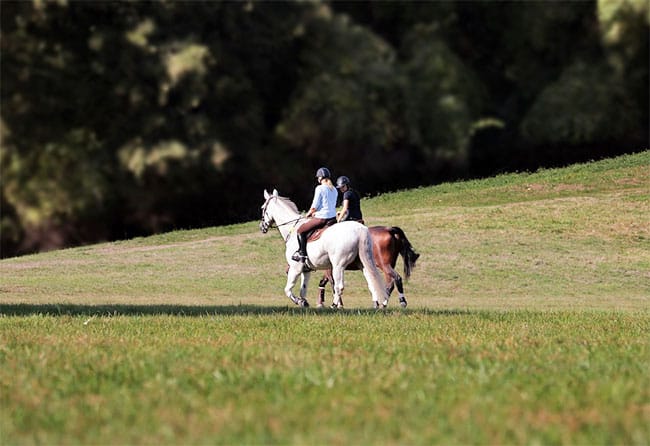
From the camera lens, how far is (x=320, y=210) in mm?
25062

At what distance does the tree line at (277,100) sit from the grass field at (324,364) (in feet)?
39.0

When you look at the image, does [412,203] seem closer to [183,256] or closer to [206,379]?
[183,256]

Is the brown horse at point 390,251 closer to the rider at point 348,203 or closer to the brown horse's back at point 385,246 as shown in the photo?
the brown horse's back at point 385,246

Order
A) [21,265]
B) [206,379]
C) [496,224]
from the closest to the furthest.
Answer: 1. [206,379]
2. [21,265]
3. [496,224]

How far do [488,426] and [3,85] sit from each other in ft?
137

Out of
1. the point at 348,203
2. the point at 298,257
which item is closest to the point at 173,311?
the point at 298,257

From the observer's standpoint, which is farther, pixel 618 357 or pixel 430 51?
pixel 430 51

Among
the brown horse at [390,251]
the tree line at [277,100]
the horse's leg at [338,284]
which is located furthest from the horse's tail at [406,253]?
the tree line at [277,100]

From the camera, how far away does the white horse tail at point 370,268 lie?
79.3 ft

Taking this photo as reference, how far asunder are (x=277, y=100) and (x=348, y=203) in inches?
983

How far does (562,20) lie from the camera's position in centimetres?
5262

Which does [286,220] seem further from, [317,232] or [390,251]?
[390,251]

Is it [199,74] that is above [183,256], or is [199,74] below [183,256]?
above

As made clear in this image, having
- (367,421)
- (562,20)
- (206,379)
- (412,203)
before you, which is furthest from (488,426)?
(562,20)
